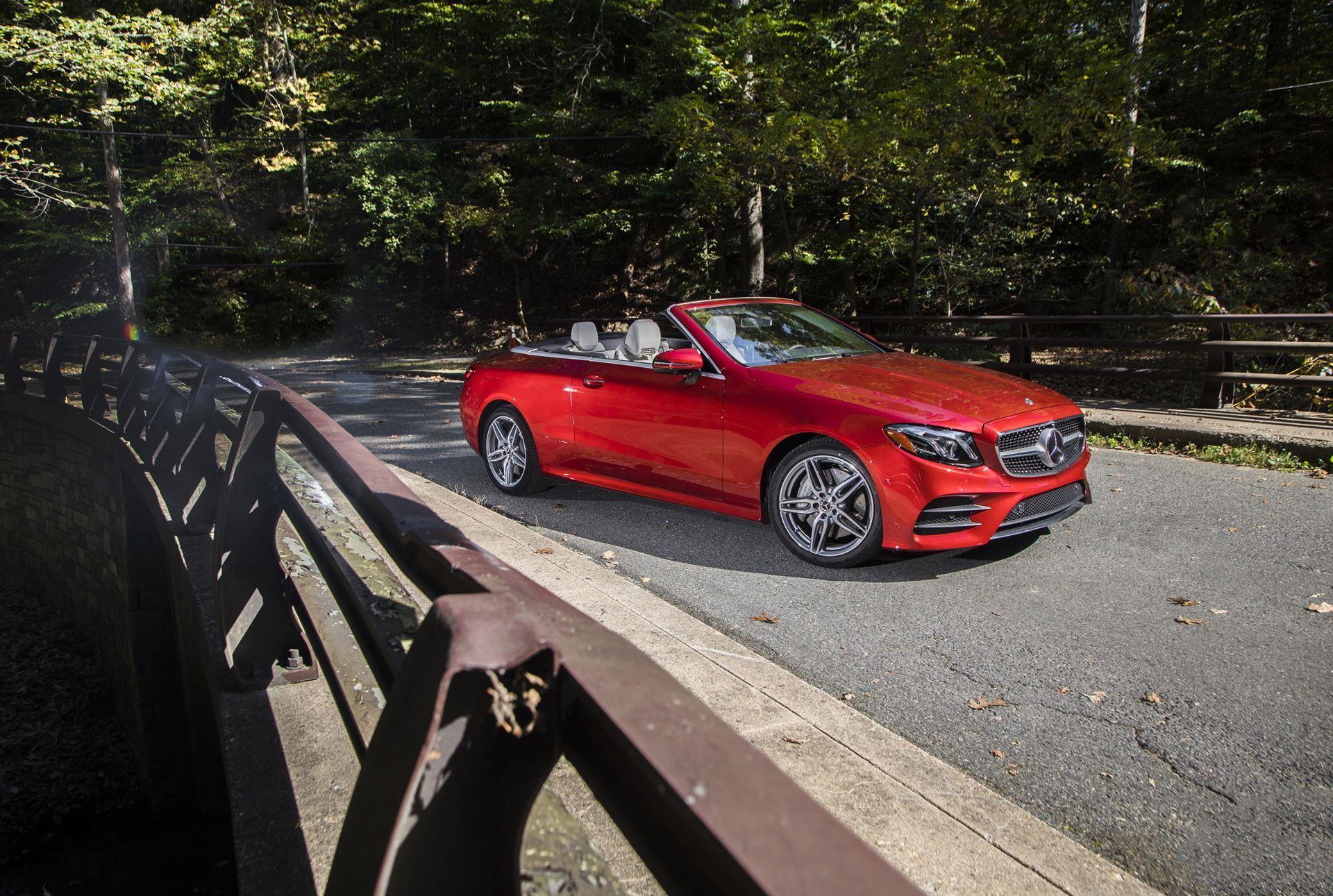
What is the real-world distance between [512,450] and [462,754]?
6.73 meters

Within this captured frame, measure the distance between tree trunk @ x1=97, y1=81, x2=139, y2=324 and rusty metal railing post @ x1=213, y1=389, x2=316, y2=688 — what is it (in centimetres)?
2744

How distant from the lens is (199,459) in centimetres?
541

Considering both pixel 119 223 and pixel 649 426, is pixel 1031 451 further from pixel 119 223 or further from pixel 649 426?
pixel 119 223

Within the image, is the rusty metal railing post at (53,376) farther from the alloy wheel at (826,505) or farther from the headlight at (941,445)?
the headlight at (941,445)

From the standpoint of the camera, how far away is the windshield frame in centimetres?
626

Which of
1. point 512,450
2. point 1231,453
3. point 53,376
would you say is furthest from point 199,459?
point 1231,453

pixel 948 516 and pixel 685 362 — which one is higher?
pixel 685 362

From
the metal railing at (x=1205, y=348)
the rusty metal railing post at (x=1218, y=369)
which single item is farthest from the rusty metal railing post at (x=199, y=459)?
the rusty metal railing post at (x=1218, y=369)

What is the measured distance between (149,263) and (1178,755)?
3721cm

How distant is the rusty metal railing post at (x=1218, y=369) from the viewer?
10.8 m

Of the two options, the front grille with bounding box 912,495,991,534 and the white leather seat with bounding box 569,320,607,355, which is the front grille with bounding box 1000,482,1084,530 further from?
the white leather seat with bounding box 569,320,607,355

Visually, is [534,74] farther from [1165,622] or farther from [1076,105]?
[1165,622]

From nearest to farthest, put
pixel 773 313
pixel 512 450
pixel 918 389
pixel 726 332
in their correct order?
pixel 918 389 → pixel 726 332 → pixel 773 313 → pixel 512 450

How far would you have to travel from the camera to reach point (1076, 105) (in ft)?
45.1
